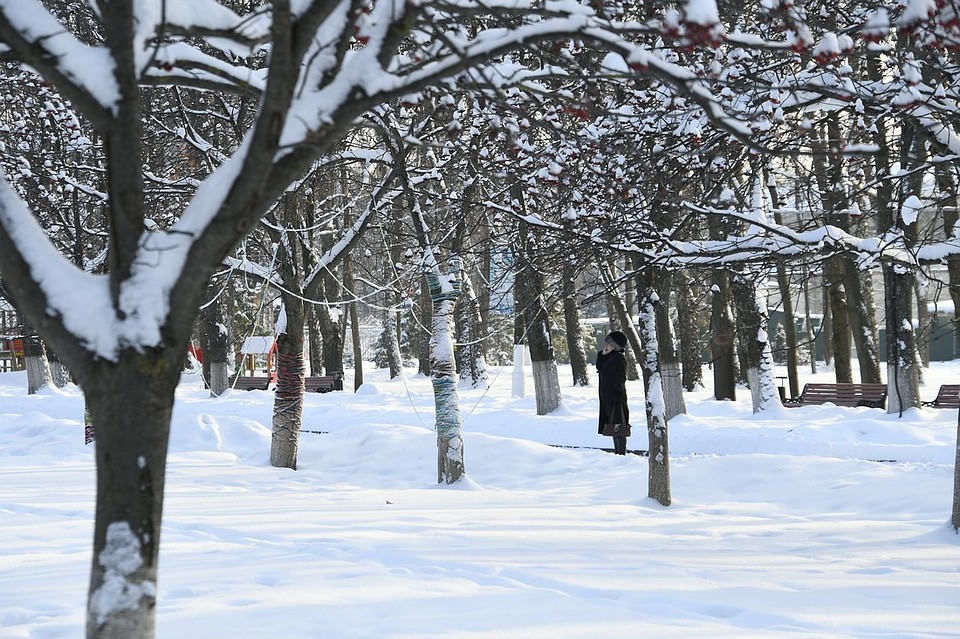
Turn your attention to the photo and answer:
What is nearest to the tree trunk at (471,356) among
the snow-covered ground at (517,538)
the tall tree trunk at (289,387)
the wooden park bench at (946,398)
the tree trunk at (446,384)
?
the snow-covered ground at (517,538)

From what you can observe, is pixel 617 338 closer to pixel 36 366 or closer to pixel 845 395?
pixel 845 395

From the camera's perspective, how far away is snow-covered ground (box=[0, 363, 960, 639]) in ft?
15.6

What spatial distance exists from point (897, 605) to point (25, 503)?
735cm

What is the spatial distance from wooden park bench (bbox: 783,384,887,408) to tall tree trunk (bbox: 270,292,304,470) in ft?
35.8

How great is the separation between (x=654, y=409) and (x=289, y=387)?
199 inches

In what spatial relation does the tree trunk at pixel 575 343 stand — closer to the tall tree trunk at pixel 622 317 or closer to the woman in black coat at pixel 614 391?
the tall tree trunk at pixel 622 317

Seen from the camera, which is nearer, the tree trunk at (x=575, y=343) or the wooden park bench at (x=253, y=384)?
the tree trunk at (x=575, y=343)

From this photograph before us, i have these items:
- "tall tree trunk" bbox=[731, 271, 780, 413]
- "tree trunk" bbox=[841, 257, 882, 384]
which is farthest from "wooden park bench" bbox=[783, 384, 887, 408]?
"tall tree trunk" bbox=[731, 271, 780, 413]

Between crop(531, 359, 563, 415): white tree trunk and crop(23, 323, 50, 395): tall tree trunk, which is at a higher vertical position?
crop(23, 323, 50, 395): tall tree trunk

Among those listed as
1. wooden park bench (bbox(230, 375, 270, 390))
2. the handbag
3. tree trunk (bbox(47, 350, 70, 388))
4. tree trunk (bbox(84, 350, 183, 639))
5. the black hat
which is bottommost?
the handbag

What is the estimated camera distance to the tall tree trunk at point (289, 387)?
12523 mm

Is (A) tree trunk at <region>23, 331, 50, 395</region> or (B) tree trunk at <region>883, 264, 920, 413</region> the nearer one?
(B) tree trunk at <region>883, 264, 920, 413</region>

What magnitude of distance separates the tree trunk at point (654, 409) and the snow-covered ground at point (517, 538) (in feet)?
0.77

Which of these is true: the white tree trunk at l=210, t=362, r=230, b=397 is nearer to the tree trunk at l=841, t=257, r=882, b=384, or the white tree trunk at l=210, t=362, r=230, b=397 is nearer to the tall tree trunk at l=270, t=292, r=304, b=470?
the tall tree trunk at l=270, t=292, r=304, b=470
